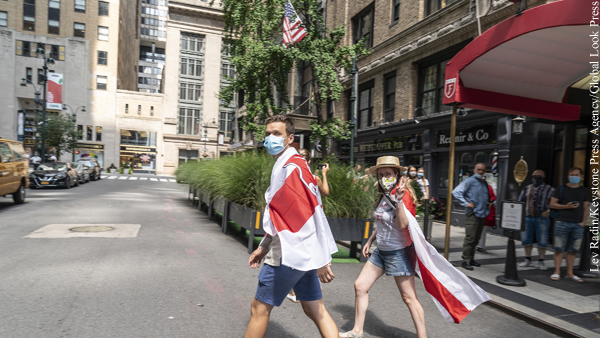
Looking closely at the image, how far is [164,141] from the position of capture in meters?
59.6

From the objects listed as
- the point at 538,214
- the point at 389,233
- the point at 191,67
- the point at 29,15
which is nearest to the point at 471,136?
the point at 538,214

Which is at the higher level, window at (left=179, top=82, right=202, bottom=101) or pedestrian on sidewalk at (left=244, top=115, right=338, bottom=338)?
window at (left=179, top=82, right=202, bottom=101)

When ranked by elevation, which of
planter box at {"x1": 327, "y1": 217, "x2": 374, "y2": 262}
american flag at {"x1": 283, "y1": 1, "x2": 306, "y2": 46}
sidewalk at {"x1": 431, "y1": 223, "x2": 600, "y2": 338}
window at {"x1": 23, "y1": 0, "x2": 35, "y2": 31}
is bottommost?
sidewalk at {"x1": 431, "y1": 223, "x2": 600, "y2": 338}

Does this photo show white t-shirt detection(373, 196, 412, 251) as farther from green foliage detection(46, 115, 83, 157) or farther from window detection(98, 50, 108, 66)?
window detection(98, 50, 108, 66)

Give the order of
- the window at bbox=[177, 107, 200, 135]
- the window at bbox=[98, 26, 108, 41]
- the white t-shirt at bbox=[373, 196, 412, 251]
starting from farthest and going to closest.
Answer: the window at bbox=[177, 107, 200, 135] → the window at bbox=[98, 26, 108, 41] → the white t-shirt at bbox=[373, 196, 412, 251]

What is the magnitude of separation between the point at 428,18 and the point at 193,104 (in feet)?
168

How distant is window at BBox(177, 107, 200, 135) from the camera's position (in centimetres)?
6069

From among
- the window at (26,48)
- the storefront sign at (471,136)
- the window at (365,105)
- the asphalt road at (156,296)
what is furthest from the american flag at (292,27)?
the window at (26,48)

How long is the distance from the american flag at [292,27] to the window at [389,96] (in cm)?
522

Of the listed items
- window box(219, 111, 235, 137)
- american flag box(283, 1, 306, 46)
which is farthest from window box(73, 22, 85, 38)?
american flag box(283, 1, 306, 46)

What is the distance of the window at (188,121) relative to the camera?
60.7 meters

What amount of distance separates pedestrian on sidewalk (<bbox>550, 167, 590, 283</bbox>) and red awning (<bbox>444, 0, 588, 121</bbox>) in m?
1.81

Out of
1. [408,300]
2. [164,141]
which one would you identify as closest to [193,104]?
[164,141]

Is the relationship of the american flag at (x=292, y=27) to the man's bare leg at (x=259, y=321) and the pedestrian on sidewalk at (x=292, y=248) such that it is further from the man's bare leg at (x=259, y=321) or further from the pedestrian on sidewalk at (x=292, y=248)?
the man's bare leg at (x=259, y=321)
